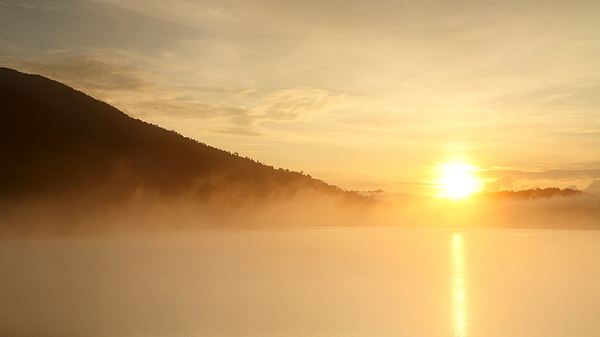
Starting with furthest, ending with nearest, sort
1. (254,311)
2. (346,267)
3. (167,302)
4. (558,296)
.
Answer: (346,267)
(558,296)
(167,302)
(254,311)

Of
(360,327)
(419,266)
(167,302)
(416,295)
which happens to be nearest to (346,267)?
(419,266)

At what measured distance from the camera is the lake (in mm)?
65500

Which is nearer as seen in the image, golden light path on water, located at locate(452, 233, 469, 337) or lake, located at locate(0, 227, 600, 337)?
lake, located at locate(0, 227, 600, 337)

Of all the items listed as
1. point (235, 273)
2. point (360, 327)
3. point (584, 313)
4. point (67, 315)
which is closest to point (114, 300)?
point (67, 315)

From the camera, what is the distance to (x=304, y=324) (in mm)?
68500

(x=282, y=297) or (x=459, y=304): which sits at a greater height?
(x=459, y=304)

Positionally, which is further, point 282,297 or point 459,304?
point 282,297

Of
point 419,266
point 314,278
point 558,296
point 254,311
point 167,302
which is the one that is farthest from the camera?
point 419,266

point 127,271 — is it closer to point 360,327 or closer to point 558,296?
point 360,327

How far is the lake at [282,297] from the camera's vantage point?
65.5m

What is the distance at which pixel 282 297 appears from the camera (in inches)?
3610

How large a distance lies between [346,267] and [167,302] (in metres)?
71.4

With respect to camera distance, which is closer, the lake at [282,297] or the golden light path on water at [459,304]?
the lake at [282,297]

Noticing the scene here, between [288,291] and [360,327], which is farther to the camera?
[288,291]
